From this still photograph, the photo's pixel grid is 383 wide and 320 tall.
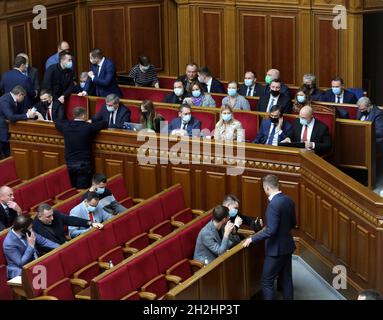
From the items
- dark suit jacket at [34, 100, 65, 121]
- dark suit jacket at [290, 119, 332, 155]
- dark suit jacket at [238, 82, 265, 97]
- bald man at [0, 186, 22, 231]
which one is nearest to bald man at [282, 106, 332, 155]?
dark suit jacket at [290, 119, 332, 155]

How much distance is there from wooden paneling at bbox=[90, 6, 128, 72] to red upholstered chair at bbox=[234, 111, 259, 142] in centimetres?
442

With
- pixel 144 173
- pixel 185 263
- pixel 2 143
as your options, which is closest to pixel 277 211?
pixel 185 263

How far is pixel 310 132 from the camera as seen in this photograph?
37.3 ft

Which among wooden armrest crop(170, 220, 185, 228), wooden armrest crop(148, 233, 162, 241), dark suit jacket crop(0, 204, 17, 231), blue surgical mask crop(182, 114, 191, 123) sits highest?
blue surgical mask crop(182, 114, 191, 123)

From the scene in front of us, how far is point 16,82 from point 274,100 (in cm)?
305

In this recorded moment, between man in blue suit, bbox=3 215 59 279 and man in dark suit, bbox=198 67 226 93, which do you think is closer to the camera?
man in blue suit, bbox=3 215 59 279

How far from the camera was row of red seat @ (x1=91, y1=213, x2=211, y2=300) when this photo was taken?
28.9 feet

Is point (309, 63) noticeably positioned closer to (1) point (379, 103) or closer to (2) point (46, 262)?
(1) point (379, 103)

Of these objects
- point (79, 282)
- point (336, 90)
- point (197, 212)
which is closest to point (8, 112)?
point (197, 212)

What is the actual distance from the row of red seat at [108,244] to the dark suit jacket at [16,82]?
2.74 m

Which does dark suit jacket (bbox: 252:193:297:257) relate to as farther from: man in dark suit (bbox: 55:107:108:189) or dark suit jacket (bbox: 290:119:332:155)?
man in dark suit (bbox: 55:107:108:189)

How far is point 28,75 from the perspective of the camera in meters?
13.0

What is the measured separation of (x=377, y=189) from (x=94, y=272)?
3544mm

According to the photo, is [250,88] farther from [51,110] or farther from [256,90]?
[51,110]
